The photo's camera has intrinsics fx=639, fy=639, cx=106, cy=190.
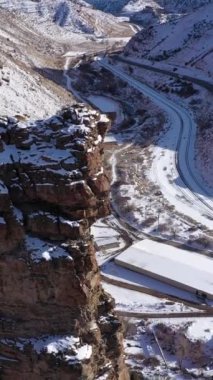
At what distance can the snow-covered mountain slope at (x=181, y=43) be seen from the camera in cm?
9798

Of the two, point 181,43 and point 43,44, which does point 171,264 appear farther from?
point 43,44

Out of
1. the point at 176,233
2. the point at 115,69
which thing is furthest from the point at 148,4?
the point at 176,233

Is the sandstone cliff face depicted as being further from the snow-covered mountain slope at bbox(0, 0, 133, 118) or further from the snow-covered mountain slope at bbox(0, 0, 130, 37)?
the snow-covered mountain slope at bbox(0, 0, 130, 37)

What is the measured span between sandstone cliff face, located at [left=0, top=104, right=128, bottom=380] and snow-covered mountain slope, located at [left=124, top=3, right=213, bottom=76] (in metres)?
73.2

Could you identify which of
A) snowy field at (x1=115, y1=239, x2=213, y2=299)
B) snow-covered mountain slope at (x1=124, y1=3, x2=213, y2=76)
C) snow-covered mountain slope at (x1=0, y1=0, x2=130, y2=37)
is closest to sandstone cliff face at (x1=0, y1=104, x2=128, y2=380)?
snowy field at (x1=115, y1=239, x2=213, y2=299)

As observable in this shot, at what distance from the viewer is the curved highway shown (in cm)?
5241

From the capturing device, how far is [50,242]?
66.9 ft

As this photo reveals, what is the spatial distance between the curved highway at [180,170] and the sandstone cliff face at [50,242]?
29404mm

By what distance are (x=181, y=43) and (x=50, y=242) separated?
91818 millimetres

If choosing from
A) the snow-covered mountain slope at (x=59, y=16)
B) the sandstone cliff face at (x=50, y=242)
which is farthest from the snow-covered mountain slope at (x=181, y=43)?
the sandstone cliff face at (x=50, y=242)

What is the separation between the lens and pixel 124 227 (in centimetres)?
4912

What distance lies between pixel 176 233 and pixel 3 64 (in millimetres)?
28984

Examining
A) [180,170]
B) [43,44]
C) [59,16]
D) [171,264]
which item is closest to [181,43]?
[43,44]

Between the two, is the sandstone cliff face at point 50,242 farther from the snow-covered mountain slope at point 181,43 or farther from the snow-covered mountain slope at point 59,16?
the snow-covered mountain slope at point 59,16
